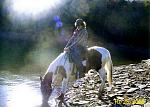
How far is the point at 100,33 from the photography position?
78188mm

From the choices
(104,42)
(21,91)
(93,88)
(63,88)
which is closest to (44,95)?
(63,88)

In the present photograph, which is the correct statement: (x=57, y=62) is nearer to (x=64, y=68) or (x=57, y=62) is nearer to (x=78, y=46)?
(x=64, y=68)

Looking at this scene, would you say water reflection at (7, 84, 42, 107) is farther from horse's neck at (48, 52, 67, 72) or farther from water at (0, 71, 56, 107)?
horse's neck at (48, 52, 67, 72)

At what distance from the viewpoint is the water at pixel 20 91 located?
1655 cm

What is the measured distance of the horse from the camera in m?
14.1

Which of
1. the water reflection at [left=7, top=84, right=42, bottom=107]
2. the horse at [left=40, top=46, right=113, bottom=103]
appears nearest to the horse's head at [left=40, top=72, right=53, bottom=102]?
the horse at [left=40, top=46, right=113, bottom=103]

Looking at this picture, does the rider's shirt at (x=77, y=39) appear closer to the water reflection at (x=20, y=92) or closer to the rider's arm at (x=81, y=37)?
the rider's arm at (x=81, y=37)

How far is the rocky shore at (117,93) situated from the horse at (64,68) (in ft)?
2.35

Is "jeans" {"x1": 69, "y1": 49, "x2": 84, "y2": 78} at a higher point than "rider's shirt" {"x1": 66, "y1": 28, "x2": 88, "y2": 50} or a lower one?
lower

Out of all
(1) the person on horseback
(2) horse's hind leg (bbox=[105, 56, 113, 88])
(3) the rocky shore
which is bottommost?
(3) the rocky shore

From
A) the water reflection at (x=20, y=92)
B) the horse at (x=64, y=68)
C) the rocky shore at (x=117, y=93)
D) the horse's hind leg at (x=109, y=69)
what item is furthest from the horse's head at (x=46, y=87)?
the horse's hind leg at (x=109, y=69)

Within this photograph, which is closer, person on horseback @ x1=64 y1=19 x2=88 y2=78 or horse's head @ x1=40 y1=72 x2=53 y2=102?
horse's head @ x1=40 y1=72 x2=53 y2=102

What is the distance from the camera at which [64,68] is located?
14805mm

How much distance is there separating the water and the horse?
751 millimetres
